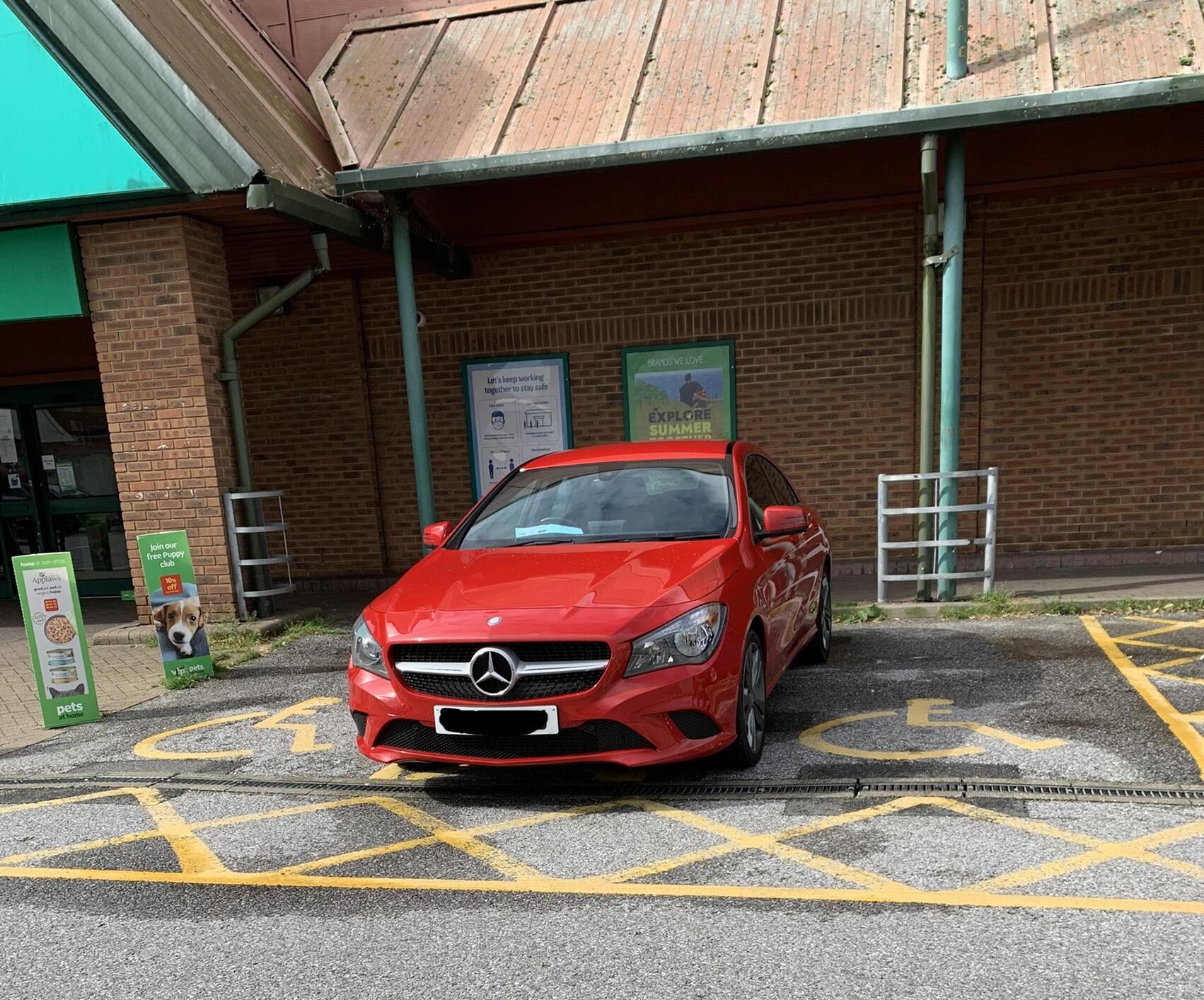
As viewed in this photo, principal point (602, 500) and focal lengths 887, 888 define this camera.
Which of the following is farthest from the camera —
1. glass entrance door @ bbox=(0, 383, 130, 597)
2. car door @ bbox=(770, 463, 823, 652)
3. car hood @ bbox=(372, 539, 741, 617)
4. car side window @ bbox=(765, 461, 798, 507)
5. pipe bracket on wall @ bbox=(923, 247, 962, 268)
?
glass entrance door @ bbox=(0, 383, 130, 597)

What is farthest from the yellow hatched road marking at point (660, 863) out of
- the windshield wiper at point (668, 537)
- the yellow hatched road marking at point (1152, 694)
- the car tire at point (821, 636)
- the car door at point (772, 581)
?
the car tire at point (821, 636)

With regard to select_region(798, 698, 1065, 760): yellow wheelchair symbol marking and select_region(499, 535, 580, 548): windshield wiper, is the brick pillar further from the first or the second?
select_region(798, 698, 1065, 760): yellow wheelchair symbol marking

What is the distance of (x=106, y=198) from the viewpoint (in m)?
6.76

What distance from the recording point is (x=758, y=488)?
528 centimetres

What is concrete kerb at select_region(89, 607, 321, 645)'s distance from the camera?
295 inches

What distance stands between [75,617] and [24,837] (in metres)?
2.06

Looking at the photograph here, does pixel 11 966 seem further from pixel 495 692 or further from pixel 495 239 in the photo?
pixel 495 239

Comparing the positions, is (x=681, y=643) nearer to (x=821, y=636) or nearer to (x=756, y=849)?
(x=756, y=849)

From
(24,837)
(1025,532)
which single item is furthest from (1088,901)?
(1025,532)

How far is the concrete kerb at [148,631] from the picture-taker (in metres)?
7.48

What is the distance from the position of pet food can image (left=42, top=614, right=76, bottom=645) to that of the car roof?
3.10 meters

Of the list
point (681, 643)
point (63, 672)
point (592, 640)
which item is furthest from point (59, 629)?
point (681, 643)

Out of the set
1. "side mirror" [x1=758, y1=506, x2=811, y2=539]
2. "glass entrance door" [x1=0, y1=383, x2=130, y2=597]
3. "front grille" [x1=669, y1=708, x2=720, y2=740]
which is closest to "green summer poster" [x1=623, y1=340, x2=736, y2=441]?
"side mirror" [x1=758, y1=506, x2=811, y2=539]

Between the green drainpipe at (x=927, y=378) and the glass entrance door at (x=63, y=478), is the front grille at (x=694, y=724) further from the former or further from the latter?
the glass entrance door at (x=63, y=478)
